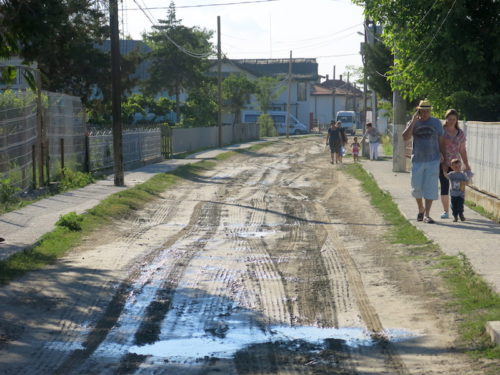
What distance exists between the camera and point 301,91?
10119 cm

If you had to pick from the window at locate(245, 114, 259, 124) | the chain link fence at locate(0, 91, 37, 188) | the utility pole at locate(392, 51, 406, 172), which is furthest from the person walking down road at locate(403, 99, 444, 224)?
the window at locate(245, 114, 259, 124)

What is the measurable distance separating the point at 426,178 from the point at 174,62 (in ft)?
177

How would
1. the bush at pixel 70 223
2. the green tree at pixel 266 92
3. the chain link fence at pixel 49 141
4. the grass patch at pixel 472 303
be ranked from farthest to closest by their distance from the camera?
1. the green tree at pixel 266 92
2. the chain link fence at pixel 49 141
3. the bush at pixel 70 223
4. the grass patch at pixel 472 303

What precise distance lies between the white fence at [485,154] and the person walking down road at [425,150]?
242 cm

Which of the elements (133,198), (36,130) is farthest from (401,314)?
(36,130)

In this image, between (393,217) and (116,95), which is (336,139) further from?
(393,217)

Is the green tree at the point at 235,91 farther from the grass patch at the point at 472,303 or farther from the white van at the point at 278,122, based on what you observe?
the grass patch at the point at 472,303

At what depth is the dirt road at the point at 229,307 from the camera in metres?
5.87

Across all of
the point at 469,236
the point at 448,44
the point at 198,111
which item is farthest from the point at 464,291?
the point at 198,111

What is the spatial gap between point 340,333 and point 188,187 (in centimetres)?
1533

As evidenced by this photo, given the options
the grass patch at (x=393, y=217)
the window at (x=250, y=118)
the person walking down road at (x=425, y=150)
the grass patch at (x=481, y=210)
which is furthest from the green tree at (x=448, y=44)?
the window at (x=250, y=118)

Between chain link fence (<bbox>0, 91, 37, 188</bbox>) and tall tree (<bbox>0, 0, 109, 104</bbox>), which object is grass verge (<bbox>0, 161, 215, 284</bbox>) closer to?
chain link fence (<bbox>0, 91, 37, 188</bbox>)

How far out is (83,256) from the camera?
10.6 m

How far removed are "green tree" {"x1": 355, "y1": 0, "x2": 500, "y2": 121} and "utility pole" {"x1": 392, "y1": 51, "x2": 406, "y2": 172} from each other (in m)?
1.97
